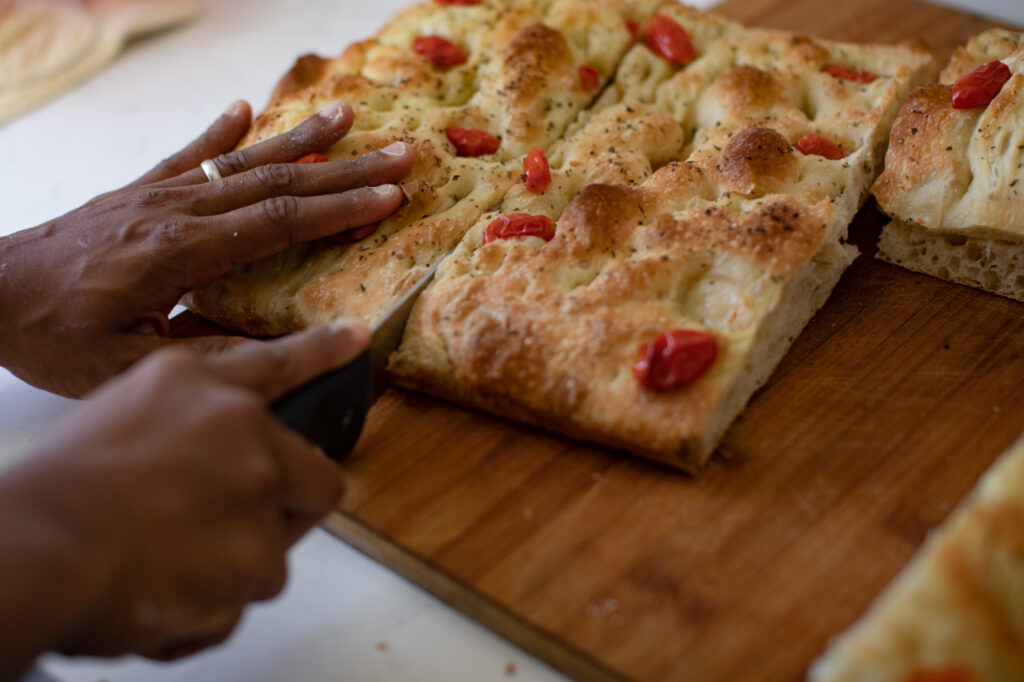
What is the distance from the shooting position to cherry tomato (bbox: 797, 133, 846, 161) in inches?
127

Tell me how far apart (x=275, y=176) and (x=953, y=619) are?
92.5 inches

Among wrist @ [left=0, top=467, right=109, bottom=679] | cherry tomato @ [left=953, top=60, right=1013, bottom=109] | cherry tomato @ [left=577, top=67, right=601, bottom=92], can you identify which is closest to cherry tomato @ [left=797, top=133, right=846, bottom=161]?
cherry tomato @ [left=953, top=60, right=1013, bottom=109]

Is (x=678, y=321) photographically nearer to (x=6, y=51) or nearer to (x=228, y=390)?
(x=228, y=390)

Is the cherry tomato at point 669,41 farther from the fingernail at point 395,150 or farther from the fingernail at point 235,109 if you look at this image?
the fingernail at point 235,109

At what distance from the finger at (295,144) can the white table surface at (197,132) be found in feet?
3.27

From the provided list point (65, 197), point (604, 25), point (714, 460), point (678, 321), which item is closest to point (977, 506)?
point (714, 460)

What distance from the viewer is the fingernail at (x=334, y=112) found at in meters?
3.42

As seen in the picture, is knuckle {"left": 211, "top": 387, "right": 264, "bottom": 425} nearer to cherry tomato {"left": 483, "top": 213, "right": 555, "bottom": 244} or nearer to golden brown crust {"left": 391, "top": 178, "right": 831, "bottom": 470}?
golden brown crust {"left": 391, "top": 178, "right": 831, "bottom": 470}

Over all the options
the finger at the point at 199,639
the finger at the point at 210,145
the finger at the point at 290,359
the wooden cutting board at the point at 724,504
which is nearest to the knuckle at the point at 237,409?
the finger at the point at 290,359

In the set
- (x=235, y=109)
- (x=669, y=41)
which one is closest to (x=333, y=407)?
(x=235, y=109)

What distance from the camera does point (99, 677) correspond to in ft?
7.78

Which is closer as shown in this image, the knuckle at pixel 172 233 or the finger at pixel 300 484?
the finger at pixel 300 484

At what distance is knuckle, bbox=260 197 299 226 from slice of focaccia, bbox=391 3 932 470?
0.51 m

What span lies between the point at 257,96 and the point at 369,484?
3.34 metres
